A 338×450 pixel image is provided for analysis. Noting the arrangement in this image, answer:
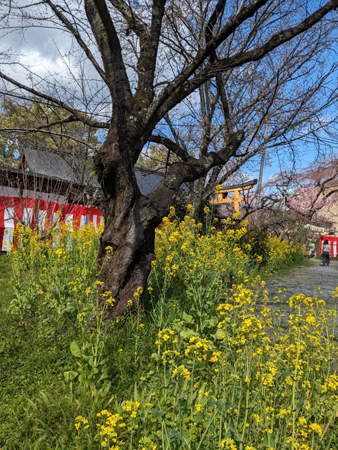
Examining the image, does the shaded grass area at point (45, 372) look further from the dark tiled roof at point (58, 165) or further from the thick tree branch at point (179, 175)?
the dark tiled roof at point (58, 165)

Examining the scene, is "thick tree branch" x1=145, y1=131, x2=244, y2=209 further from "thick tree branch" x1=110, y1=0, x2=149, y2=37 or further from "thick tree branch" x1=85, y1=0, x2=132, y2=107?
"thick tree branch" x1=110, y1=0, x2=149, y2=37

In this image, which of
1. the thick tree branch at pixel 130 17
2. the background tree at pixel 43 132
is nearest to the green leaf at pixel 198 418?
the background tree at pixel 43 132

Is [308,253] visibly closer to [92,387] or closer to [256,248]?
[256,248]

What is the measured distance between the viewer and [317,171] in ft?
77.3

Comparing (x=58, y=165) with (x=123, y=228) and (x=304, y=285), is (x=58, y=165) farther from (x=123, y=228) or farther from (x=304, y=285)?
(x=304, y=285)

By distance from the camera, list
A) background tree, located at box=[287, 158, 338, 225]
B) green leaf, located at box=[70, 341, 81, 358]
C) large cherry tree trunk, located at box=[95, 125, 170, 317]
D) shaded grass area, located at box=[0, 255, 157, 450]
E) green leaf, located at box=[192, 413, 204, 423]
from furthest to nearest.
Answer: background tree, located at box=[287, 158, 338, 225], large cherry tree trunk, located at box=[95, 125, 170, 317], green leaf, located at box=[70, 341, 81, 358], shaded grass area, located at box=[0, 255, 157, 450], green leaf, located at box=[192, 413, 204, 423]

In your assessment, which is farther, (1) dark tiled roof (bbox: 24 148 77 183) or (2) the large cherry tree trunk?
(1) dark tiled roof (bbox: 24 148 77 183)

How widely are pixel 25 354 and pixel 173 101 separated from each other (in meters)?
3.41

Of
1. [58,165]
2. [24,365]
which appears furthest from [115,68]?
[58,165]

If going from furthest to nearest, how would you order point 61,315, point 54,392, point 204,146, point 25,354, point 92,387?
1. point 204,146
2. point 61,315
3. point 25,354
4. point 54,392
5. point 92,387

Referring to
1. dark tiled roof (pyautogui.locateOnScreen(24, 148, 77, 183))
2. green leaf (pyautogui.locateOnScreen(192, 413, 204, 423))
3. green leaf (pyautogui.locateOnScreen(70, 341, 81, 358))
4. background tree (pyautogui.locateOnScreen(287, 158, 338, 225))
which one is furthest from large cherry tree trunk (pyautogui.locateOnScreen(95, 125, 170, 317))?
background tree (pyautogui.locateOnScreen(287, 158, 338, 225))

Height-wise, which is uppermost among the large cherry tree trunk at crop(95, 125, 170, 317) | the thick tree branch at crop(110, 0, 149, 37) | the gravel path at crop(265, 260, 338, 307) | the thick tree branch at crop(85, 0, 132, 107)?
the thick tree branch at crop(110, 0, 149, 37)

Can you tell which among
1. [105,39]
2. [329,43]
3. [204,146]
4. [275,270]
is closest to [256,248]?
[275,270]

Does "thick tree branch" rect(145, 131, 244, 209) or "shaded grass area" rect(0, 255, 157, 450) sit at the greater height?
"thick tree branch" rect(145, 131, 244, 209)
